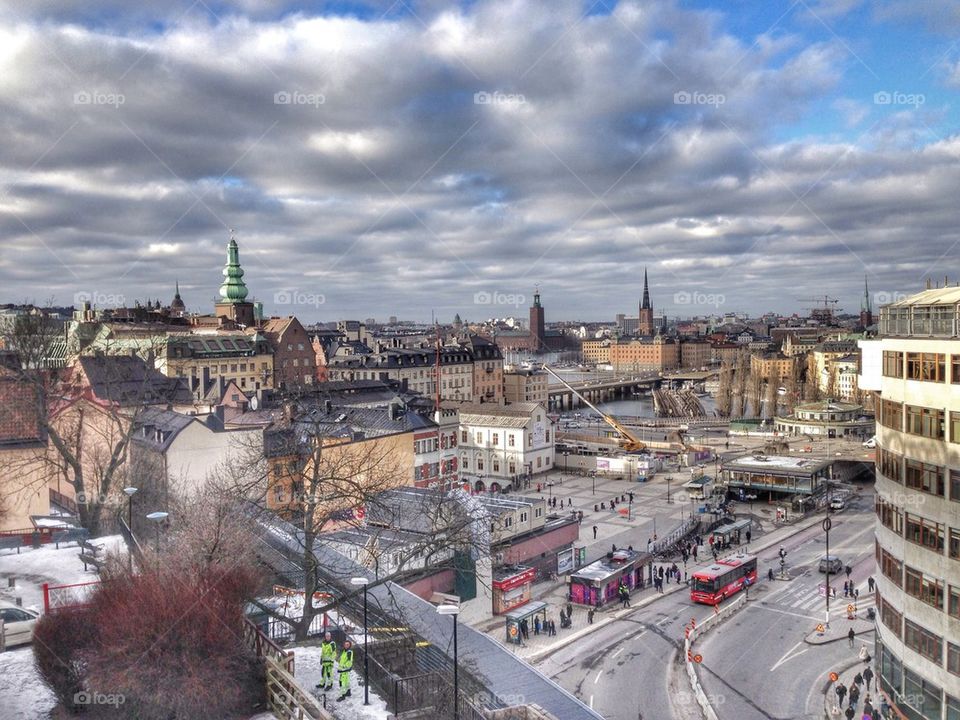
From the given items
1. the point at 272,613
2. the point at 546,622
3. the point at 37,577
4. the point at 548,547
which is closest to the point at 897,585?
the point at 546,622

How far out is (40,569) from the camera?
566 inches

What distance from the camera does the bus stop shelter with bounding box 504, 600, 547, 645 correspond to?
24188mm

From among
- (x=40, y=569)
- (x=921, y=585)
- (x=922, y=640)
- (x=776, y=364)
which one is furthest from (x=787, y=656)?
(x=776, y=364)

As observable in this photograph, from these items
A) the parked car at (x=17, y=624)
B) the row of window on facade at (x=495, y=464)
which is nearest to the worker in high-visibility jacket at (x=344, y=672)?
the parked car at (x=17, y=624)

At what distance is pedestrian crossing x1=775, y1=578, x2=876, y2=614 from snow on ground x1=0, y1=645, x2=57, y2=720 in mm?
25107

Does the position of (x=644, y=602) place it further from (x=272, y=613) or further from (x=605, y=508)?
(x=272, y=613)

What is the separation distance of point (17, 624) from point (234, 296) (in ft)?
273

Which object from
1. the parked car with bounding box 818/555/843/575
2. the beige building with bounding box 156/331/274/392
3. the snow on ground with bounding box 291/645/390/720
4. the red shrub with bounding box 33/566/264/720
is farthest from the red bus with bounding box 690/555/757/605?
the beige building with bounding box 156/331/274/392

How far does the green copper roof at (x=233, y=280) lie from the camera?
89.3 metres

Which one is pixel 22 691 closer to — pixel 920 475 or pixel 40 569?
pixel 40 569

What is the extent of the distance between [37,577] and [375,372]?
66.8 m

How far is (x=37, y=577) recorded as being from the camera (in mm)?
13852

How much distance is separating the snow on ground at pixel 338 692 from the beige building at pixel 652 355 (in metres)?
184

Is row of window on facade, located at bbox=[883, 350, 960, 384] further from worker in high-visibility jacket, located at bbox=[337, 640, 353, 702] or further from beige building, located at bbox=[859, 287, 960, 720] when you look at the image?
worker in high-visibility jacket, located at bbox=[337, 640, 353, 702]
